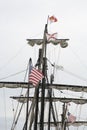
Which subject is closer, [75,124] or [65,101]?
[65,101]

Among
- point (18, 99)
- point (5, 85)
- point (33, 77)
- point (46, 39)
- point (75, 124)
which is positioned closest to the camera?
point (33, 77)

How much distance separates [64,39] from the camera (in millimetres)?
53719

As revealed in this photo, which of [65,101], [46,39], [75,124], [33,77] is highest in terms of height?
[46,39]

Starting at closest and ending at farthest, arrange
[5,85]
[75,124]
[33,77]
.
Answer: [33,77], [5,85], [75,124]

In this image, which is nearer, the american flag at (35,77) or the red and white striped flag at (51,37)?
the american flag at (35,77)

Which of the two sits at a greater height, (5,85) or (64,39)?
(64,39)

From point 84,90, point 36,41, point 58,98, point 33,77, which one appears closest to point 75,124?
Result: point 58,98

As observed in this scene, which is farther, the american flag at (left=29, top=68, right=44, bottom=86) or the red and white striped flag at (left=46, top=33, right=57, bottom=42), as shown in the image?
the red and white striped flag at (left=46, top=33, right=57, bottom=42)

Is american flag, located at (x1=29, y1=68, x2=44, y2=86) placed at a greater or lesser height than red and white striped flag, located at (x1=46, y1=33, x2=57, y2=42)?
lesser

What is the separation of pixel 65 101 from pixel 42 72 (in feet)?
82.8

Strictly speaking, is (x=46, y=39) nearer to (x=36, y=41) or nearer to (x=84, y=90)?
(x=36, y=41)

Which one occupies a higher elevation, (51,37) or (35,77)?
(51,37)

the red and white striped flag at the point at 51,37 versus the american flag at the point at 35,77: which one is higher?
the red and white striped flag at the point at 51,37

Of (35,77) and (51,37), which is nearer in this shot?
(35,77)
